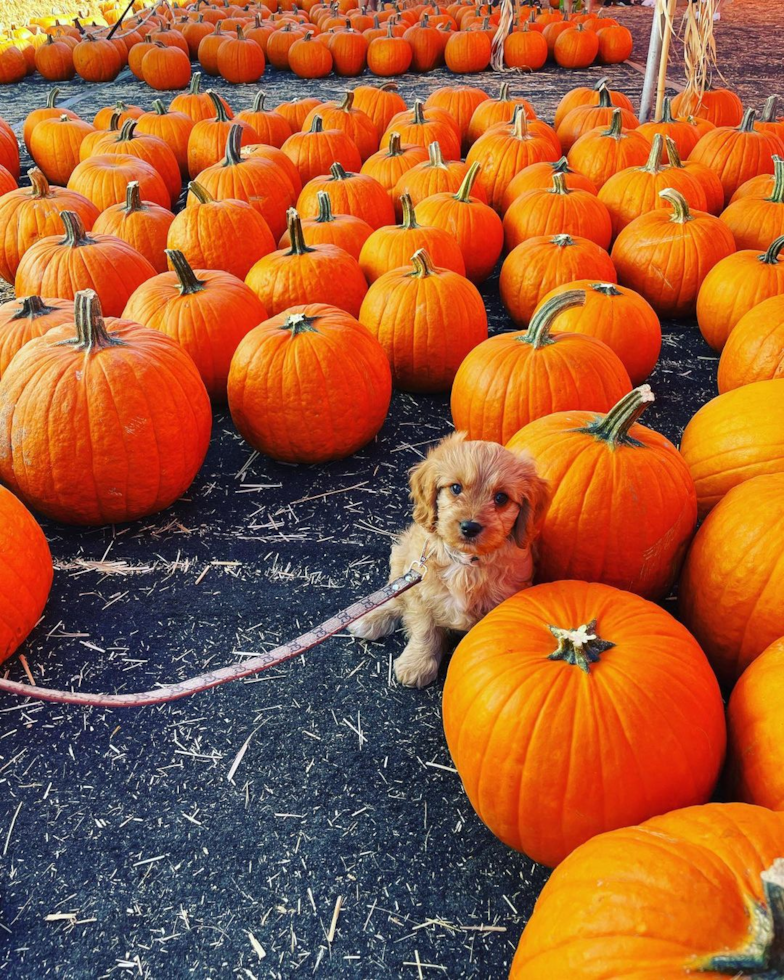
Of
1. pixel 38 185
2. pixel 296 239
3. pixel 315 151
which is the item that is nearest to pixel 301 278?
pixel 296 239

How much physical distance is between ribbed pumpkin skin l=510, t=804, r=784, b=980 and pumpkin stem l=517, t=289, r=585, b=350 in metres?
2.06

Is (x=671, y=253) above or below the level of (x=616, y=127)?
below

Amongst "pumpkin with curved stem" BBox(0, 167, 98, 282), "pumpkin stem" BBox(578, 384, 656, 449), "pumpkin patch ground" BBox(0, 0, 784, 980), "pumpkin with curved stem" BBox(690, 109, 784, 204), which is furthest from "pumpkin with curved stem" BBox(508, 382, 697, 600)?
"pumpkin with curved stem" BBox(690, 109, 784, 204)

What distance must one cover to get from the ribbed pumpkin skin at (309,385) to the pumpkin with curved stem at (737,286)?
198 centimetres

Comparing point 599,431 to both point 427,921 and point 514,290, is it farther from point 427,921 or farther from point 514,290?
point 514,290

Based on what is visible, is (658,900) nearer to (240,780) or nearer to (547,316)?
(240,780)

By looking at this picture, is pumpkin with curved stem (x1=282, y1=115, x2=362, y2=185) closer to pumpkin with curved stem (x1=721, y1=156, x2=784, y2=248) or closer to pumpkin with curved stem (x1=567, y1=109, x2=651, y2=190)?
pumpkin with curved stem (x1=567, y1=109, x2=651, y2=190)

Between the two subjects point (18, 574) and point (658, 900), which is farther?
point (18, 574)

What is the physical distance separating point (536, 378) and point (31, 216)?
369 centimetres

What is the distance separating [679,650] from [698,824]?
1.96ft

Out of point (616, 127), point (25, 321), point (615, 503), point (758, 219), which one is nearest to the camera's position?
point (615, 503)

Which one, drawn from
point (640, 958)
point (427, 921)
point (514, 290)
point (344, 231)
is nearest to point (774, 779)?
point (640, 958)

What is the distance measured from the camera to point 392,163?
20.3 ft

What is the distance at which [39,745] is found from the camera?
8.39 feet
